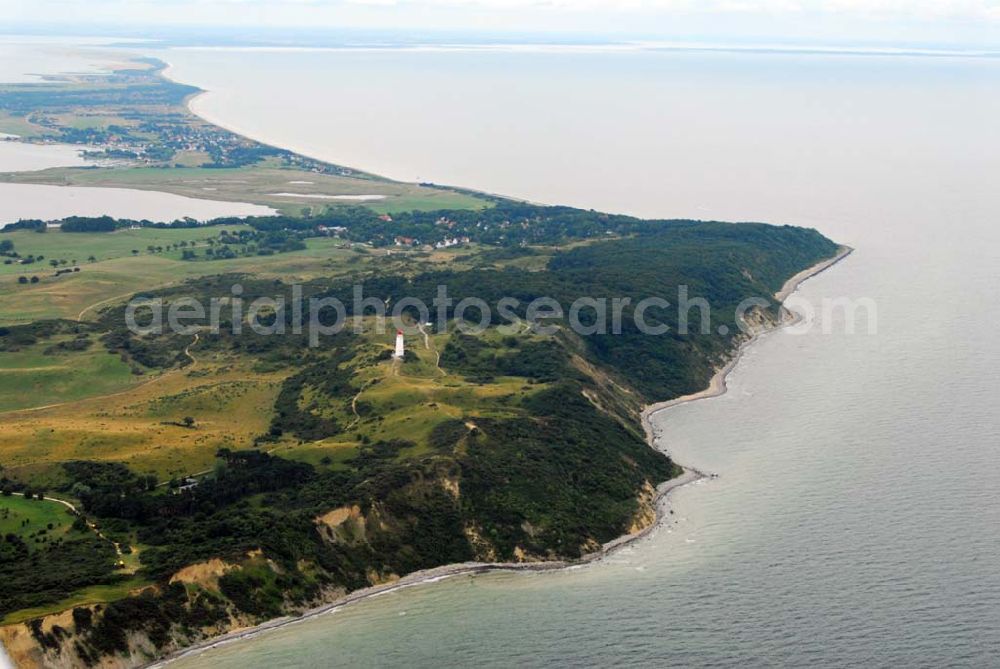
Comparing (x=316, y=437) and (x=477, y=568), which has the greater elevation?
(x=316, y=437)

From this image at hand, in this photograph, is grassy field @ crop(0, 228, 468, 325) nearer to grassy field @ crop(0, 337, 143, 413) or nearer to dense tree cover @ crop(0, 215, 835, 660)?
dense tree cover @ crop(0, 215, 835, 660)

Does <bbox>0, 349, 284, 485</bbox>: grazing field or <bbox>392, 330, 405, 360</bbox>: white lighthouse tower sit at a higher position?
<bbox>392, 330, 405, 360</bbox>: white lighthouse tower

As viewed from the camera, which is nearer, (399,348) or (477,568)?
(477,568)

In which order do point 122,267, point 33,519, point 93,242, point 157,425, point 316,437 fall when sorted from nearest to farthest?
point 33,519, point 316,437, point 157,425, point 122,267, point 93,242

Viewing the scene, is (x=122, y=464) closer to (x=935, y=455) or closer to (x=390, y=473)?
(x=390, y=473)

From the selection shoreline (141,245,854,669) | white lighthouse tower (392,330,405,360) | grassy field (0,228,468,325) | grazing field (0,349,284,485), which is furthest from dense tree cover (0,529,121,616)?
grassy field (0,228,468,325)

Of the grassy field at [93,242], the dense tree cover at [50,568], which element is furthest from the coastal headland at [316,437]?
the grassy field at [93,242]

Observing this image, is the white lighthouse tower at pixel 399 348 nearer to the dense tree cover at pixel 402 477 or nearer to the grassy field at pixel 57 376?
the dense tree cover at pixel 402 477

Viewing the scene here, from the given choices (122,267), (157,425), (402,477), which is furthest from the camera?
(122,267)

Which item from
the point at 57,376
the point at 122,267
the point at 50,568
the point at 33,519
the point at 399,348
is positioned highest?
the point at 122,267

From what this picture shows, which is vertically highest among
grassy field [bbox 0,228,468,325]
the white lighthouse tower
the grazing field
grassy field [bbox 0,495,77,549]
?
grassy field [bbox 0,228,468,325]

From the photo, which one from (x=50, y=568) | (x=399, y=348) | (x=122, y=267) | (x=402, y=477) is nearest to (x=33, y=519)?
(x=50, y=568)

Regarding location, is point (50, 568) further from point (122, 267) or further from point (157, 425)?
point (122, 267)
